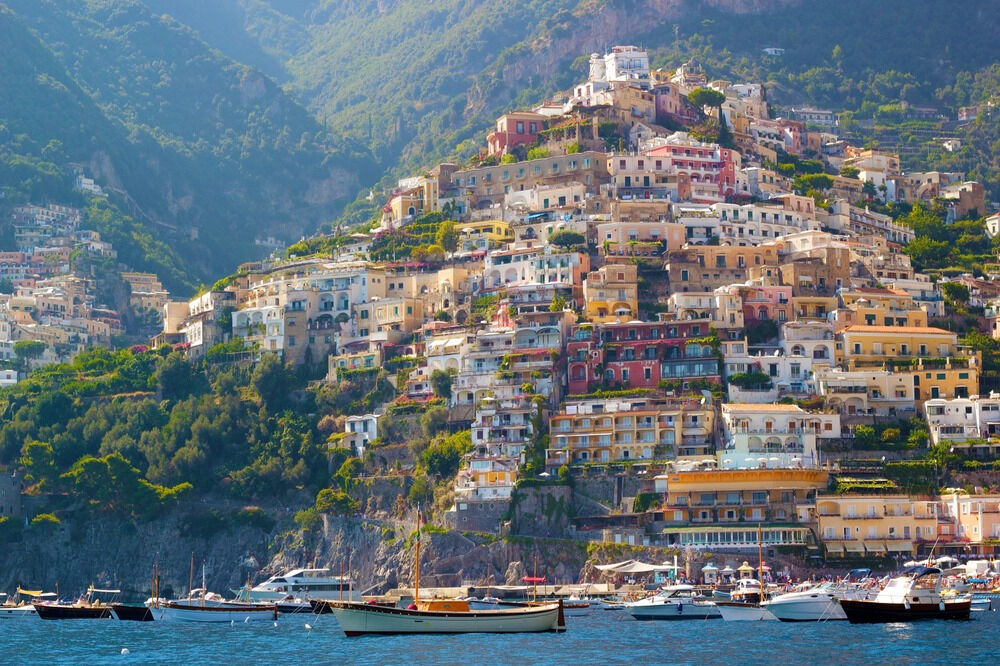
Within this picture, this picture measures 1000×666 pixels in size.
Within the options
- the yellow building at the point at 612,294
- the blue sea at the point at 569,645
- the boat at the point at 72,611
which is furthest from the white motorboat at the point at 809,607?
the boat at the point at 72,611

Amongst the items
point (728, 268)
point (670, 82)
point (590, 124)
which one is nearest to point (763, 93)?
point (670, 82)

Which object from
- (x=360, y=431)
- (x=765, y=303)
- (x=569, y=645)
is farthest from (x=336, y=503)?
(x=569, y=645)

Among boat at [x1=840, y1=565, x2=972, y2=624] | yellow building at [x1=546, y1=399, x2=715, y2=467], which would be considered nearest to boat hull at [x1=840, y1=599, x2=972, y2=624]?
boat at [x1=840, y1=565, x2=972, y2=624]

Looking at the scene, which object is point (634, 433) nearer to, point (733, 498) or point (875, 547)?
point (733, 498)

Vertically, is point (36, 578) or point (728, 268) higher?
point (728, 268)

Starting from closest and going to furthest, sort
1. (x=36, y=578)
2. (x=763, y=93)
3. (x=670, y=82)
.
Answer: (x=36, y=578) → (x=670, y=82) → (x=763, y=93)

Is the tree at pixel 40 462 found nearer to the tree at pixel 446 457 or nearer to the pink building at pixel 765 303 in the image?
the tree at pixel 446 457

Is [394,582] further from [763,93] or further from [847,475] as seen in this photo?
[763,93]
